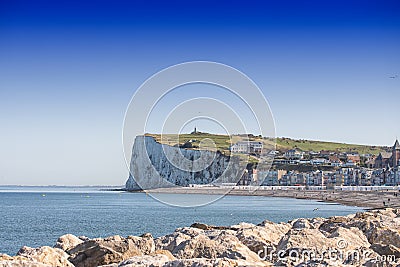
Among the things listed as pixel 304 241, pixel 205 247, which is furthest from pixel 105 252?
pixel 304 241

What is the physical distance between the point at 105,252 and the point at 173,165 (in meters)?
110

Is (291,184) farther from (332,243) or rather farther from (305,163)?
(332,243)

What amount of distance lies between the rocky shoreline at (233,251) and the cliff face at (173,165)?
9910 centimetres

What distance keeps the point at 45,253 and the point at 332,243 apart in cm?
368

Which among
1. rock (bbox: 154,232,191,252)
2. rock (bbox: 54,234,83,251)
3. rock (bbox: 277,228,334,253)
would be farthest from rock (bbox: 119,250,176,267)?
rock (bbox: 54,234,83,251)

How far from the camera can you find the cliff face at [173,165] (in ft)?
365

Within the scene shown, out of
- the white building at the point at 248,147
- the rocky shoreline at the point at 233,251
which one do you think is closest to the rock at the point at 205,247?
the rocky shoreline at the point at 233,251

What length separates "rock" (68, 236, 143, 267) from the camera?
295 inches

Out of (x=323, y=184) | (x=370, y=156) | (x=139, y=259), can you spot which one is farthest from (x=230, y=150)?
(x=139, y=259)

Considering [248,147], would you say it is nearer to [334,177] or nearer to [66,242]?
[334,177]

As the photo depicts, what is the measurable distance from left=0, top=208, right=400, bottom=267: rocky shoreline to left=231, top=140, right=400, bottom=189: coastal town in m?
99.7

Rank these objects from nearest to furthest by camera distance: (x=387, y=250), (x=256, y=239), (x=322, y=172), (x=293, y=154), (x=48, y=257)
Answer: (x=48, y=257), (x=387, y=250), (x=256, y=239), (x=322, y=172), (x=293, y=154)

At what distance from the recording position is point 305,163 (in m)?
136

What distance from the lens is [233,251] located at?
635 centimetres
